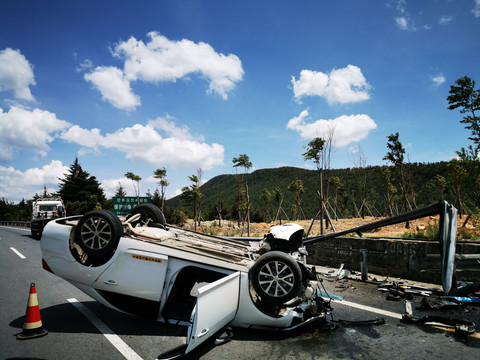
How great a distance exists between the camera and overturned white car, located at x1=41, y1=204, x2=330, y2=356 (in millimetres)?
3932

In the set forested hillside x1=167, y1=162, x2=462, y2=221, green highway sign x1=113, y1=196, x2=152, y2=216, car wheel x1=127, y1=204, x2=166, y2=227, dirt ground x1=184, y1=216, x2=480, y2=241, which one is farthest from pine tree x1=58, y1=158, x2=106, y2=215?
car wheel x1=127, y1=204, x2=166, y2=227

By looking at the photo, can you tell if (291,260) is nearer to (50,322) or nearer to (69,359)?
(69,359)

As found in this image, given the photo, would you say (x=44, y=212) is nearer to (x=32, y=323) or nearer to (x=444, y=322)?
(x=32, y=323)

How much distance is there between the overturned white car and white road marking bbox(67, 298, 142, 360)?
0.38 m

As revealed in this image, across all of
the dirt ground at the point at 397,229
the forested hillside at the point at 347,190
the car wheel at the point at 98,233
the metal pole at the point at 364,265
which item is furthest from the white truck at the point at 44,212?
the metal pole at the point at 364,265

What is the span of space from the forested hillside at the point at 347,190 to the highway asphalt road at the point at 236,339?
1624 cm

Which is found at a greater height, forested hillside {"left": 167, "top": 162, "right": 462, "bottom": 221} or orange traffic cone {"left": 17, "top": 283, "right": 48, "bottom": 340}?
forested hillside {"left": 167, "top": 162, "right": 462, "bottom": 221}

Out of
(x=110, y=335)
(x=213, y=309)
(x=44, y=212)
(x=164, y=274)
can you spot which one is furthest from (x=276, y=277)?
(x=44, y=212)

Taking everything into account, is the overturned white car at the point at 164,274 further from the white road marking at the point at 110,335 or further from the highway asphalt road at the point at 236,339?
the white road marking at the point at 110,335

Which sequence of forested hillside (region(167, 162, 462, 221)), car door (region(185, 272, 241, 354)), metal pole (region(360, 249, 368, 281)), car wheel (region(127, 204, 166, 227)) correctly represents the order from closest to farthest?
car door (region(185, 272, 241, 354)), car wheel (region(127, 204, 166, 227)), metal pole (region(360, 249, 368, 281)), forested hillside (region(167, 162, 462, 221))

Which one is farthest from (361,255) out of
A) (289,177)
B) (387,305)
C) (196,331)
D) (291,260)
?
(289,177)

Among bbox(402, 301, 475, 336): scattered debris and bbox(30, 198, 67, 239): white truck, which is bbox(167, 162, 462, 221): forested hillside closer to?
bbox(30, 198, 67, 239): white truck

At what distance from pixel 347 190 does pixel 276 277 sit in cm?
9425

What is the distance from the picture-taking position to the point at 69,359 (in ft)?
11.4
